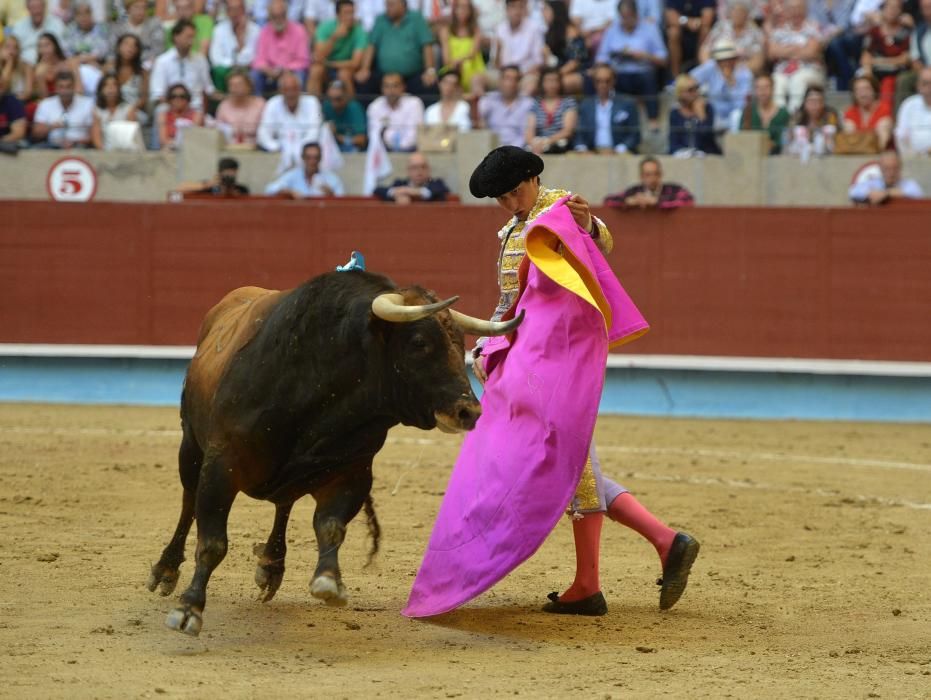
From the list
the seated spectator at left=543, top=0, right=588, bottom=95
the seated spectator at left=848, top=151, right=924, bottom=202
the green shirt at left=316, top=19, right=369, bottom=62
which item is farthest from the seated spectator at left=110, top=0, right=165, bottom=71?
the seated spectator at left=848, top=151, right=924, bottom=202

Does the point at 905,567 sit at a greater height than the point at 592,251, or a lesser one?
lesser

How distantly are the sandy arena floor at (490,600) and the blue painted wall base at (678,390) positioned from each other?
1.91 m

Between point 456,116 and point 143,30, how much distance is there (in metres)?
2.82

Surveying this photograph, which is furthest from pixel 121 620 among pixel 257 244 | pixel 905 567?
pixel 257 244

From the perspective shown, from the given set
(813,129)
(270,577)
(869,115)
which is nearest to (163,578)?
(270,577)

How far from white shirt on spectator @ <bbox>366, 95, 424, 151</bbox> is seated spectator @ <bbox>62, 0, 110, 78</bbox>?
2.41m

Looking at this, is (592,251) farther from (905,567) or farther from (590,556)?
(905,567)

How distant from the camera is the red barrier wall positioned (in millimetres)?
9898

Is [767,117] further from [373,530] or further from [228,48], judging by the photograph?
[373,530]

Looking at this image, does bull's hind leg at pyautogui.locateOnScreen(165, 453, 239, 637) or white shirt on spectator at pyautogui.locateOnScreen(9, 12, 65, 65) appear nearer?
bull's hind leg at pyautogui.locateOnScreen(165, 453, 239, 637)

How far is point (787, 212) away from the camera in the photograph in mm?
9891

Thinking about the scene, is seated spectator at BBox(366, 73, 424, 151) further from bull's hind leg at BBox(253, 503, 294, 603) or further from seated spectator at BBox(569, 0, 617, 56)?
bull's hind leg at BBox(253, 503, 294, 603)

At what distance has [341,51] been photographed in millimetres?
11344

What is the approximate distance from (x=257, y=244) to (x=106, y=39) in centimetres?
273
